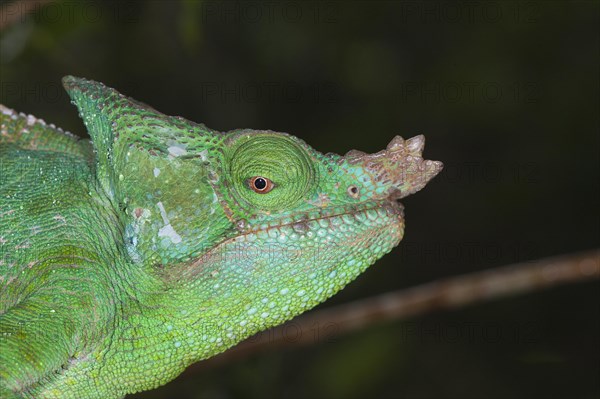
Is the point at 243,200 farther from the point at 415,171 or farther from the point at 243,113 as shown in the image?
the point at 243,113

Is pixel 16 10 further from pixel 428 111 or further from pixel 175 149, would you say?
pixel 428 111

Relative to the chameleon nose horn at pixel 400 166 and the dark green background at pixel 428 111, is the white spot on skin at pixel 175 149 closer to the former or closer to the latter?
the chameleon nose horn at pixel 400 166

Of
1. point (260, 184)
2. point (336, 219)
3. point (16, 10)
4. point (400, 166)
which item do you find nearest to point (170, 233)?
point (260, 184)

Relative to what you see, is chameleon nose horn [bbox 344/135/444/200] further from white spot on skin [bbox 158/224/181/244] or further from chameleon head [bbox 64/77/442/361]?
white spot on skin [bbox 158/224/181/244]

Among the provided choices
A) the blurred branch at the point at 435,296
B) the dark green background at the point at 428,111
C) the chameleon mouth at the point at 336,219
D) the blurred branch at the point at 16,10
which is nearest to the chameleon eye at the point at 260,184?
the chameleon mouth at the point at 336,219

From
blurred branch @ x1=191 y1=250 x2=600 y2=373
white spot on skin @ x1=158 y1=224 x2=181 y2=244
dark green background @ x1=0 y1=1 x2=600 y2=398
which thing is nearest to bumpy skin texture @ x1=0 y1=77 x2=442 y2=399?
white spot on skin @ x1=158 y1=224 x2=181 y2=244

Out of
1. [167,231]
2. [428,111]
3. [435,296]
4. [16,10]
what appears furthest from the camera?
[428,111]

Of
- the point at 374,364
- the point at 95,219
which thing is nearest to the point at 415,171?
the point at 95,219
